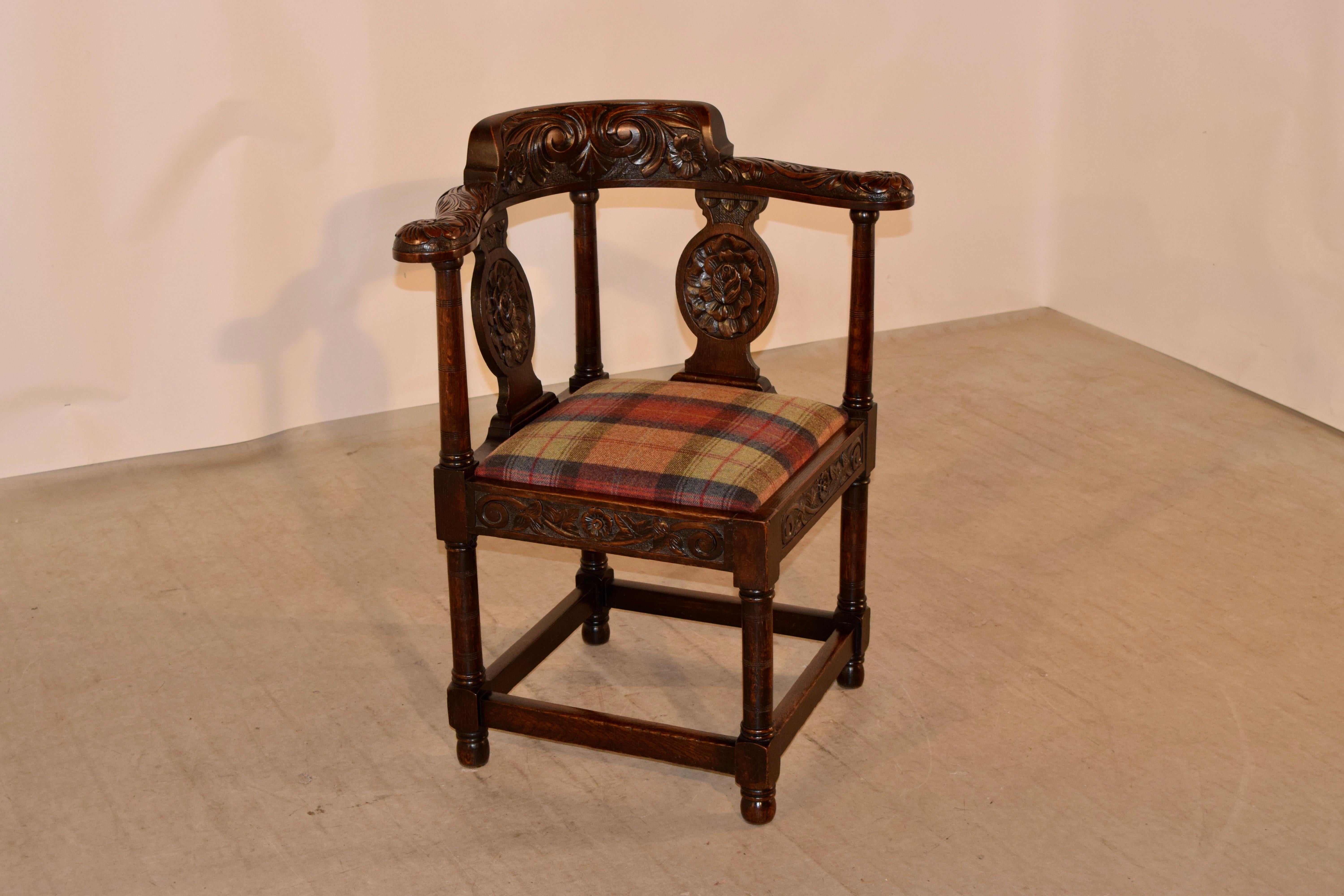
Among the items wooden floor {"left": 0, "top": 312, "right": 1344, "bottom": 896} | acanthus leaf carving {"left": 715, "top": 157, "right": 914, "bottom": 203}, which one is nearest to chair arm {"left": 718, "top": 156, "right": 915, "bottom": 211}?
acanthus leaf carving {"left": 715, "top": 157, "right": 914, "bottom": 203}

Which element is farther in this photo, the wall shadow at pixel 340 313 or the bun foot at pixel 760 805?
the wall shadow at pixel 340 313

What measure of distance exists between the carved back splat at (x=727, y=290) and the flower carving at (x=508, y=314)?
0.77ft

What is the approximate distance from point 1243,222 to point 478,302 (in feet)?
8.26

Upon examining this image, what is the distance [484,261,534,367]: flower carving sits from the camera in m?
2.05

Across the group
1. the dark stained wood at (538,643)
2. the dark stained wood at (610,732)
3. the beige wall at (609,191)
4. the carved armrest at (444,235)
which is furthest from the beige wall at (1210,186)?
the carved armrest at (444,235)

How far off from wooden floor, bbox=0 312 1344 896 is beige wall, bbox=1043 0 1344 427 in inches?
13.5

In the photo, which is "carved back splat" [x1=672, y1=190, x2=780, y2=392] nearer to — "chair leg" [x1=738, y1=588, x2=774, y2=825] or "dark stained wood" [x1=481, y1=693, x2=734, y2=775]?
"chair leg" [x1=738, y1=588, x2=774, y2=825]

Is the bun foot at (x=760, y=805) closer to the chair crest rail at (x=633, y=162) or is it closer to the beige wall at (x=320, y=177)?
the chair crest rail at (x=633, y=162)

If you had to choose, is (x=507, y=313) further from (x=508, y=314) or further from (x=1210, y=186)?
(x=1210, y=186)

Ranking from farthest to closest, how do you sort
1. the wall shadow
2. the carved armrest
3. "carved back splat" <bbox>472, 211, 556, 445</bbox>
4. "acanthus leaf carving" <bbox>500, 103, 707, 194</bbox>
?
the wall shadow < "acanthus leaf carving" <bbox>500, 103, 707, 194</bbox> < "carved back splat" <bbox>472, 211, 556, 445</bbox> < the carved armrest

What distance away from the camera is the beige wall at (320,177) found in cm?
318

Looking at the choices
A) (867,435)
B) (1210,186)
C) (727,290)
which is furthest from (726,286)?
(1210,186)

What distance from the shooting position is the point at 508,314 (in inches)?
82.4

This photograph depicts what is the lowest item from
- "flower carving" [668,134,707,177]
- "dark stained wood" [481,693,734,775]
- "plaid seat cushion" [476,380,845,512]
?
"dark stained wood" [481,693,734,775]
